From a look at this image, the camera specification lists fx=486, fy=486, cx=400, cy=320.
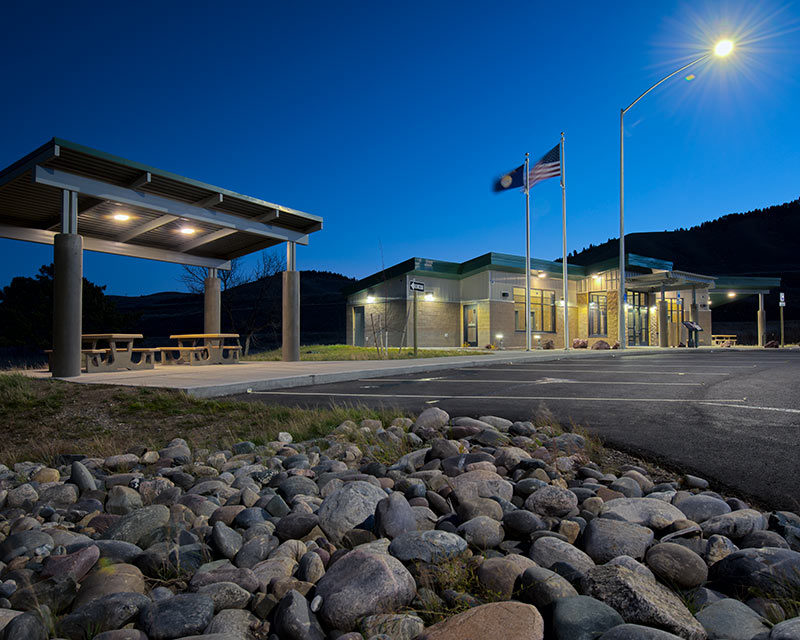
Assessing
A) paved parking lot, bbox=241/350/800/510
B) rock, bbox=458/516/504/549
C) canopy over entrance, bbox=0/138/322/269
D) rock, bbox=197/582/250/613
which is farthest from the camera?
canopy over entrance, bbox=0/138/322/269

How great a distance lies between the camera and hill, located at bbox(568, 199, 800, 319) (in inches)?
4943

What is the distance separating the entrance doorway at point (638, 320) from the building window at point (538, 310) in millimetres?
6424

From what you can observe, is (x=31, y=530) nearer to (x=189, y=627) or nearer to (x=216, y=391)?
(x=189, y=627)

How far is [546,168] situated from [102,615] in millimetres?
26150

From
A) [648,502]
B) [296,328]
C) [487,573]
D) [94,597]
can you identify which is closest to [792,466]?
[648,502]

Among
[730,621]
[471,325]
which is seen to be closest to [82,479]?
[730,621]

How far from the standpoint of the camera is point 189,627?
192 centimetres

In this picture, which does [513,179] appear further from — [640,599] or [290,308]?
[640,599]

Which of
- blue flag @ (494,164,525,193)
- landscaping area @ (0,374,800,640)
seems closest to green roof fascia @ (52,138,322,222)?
landscaping area @ (0,374,800,640)

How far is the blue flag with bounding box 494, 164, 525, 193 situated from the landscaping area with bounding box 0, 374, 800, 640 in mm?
23077

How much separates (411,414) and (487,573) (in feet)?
12.6

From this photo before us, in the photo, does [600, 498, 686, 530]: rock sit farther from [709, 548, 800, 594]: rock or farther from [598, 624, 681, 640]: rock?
[598, 624, 681, 640]: rock

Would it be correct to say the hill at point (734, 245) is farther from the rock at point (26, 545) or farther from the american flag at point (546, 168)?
the rock at point (26, 545)

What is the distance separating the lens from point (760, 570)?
6.98 ft
